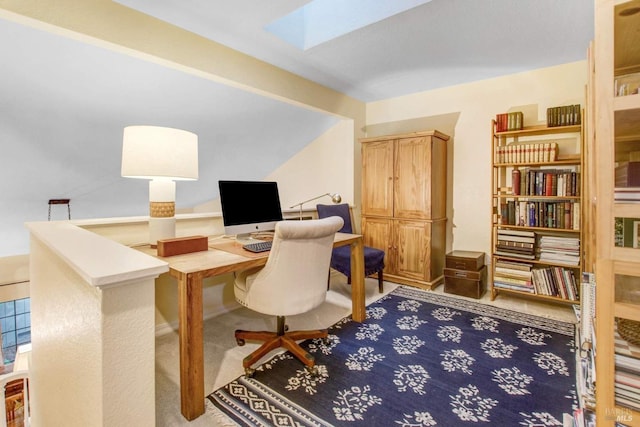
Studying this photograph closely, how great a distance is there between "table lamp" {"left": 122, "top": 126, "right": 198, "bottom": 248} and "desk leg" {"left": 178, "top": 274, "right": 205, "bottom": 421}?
676 mm

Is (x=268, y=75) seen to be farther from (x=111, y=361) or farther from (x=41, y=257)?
(x=111, y=361)

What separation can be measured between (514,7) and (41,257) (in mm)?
3385

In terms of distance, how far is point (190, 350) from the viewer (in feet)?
5.02

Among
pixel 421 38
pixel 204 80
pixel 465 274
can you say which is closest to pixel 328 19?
pixel 421 38

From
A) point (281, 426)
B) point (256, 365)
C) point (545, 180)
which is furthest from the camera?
point (545, 180)

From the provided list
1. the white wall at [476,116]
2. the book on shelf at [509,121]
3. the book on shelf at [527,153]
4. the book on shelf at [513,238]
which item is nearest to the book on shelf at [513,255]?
the book on shelf at [513,238]

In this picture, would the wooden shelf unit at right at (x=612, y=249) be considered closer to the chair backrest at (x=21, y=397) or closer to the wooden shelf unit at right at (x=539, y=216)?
the wooden shelf unit at right at (x=539, y=216)

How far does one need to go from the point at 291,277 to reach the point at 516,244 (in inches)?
92.4

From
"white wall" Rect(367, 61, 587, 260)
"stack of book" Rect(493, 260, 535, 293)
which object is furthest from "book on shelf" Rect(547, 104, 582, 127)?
"stack of book" Rect(493, 260, 535, 293)

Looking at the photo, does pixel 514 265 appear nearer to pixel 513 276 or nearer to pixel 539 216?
pixel 513 276

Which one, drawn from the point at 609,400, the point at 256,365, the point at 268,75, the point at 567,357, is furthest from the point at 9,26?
the point at 567,357

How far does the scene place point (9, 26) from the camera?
2.01 metres

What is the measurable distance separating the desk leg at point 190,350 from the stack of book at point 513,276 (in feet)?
9.16

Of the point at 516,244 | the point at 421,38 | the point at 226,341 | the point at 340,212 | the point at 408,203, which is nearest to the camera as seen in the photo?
the point at 226,341
